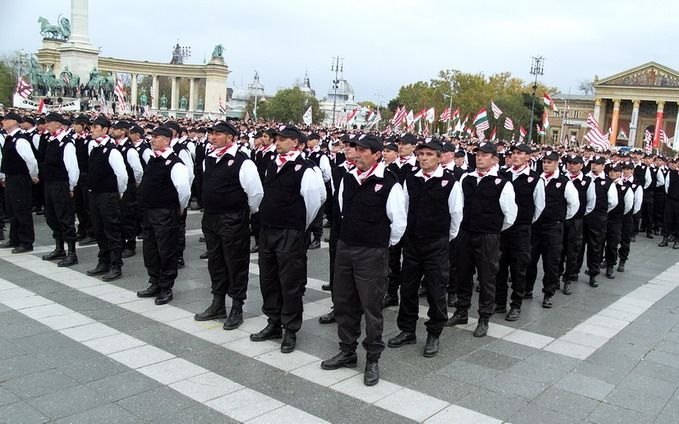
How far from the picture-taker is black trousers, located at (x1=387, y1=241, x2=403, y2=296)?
7.48 meters

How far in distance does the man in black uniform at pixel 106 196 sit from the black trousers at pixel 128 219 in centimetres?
136

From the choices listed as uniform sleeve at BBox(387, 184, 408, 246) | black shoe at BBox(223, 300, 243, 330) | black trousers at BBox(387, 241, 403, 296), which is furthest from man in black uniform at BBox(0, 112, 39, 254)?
uniform sleeve at BBox(387, 184, 408, 246)

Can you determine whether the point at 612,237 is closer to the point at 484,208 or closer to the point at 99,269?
the point at 484,208

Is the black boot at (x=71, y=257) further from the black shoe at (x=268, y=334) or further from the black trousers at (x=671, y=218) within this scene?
the black trousers at (x=671, y=218)

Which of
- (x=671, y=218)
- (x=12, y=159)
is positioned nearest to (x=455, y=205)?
(x=12, y=159)

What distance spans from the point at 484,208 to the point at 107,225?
213 inches

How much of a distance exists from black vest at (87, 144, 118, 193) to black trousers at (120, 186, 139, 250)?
1.46 meters

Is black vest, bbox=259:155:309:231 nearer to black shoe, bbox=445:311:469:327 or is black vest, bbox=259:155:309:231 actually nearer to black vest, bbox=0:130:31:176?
black shoe, bbox=445:311:469:327

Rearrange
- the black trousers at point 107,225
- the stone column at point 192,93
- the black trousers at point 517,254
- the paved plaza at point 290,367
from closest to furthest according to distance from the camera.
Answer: the paved plaza at point 290,367 < the black trousers at point 517,254 < the black trousers at point 107,225 < the stone column at point 192,93

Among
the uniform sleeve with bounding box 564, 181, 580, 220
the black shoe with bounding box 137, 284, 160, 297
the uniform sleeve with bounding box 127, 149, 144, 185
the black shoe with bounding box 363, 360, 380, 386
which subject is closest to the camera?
the black shoe with bounding box 363, 360, 380, 386

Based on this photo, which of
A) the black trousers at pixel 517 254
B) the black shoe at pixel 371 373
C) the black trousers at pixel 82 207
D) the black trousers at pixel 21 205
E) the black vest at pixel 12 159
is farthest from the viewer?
the black trousers at pixel 82 207

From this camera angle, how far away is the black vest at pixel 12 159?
934 cm

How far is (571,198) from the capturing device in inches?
340

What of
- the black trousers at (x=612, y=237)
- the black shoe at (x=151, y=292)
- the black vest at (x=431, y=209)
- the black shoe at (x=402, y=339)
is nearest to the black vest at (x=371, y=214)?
the black vest at (x=431, y=209)
